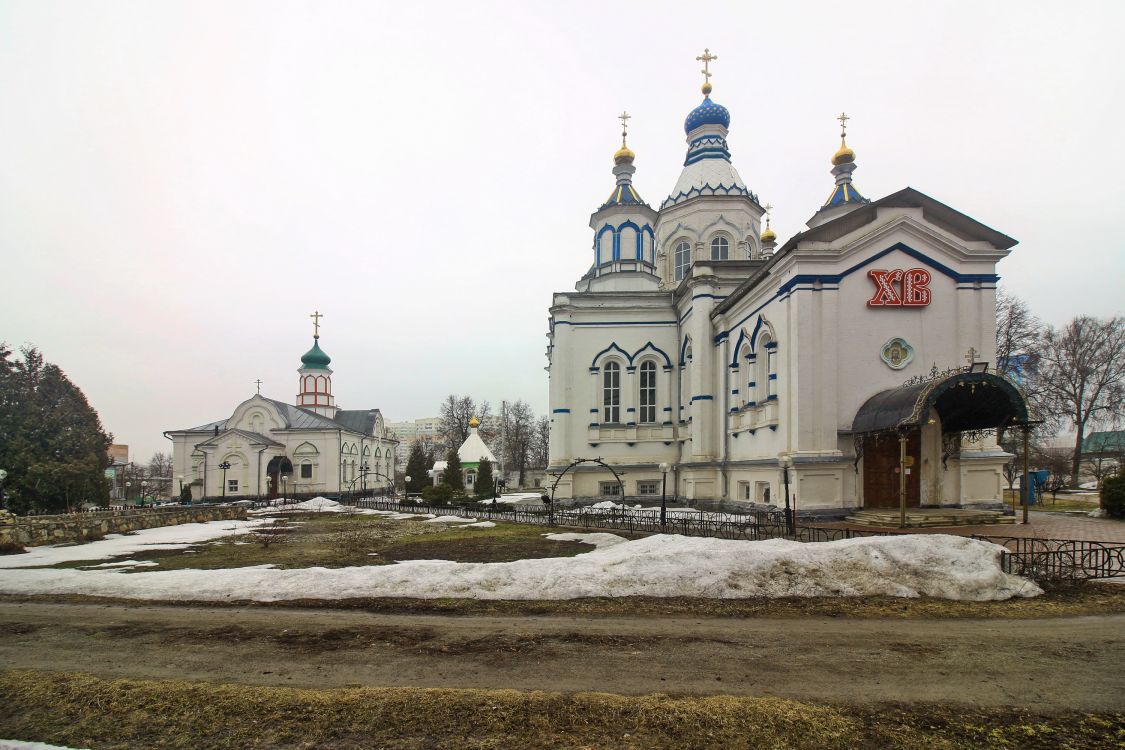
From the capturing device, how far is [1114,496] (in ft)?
55.7

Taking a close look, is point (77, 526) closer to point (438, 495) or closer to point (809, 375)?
point (438, 495)

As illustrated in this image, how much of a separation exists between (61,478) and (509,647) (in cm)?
3617

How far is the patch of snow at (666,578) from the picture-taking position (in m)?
9.20

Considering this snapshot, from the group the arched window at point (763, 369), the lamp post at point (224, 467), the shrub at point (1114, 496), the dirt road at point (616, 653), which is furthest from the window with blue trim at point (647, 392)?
the lamp post at point (224, 467)

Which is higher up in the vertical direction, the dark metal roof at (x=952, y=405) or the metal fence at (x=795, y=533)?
the dark metal roof at (x=952, y=405)

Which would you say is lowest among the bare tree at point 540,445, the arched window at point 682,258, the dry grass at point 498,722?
the bare tree at point 540,445

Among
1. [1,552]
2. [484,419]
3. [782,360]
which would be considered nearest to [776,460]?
[782,360]

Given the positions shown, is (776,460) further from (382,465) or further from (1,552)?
(382,465)

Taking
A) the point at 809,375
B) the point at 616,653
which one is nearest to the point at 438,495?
the point at 809,375

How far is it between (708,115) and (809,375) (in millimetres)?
18760

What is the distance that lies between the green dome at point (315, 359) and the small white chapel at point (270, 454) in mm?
2233

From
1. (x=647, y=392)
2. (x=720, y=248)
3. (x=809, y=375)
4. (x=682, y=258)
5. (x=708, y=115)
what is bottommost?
(x=647, y=392)

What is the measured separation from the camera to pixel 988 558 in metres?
9.53

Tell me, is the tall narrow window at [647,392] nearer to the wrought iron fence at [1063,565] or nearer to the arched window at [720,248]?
the arched window at [720,248]
